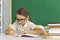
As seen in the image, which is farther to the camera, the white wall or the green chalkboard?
the white wall

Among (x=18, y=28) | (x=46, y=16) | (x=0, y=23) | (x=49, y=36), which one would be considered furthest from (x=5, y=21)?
(x=49, y=36)

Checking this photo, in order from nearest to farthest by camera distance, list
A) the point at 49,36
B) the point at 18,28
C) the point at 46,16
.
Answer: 1. the point at 49,36
2. the point at 18,28
3. the point at 46,16

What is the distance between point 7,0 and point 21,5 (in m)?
0.26

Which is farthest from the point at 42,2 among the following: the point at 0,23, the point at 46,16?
the point at 0,23

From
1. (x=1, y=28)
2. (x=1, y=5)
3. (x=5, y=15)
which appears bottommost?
(x=1, y=28)

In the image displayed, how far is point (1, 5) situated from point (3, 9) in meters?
0.08

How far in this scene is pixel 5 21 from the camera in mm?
2586

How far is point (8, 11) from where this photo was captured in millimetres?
2535

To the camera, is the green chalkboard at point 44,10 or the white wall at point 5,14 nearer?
the green chalkboard at point 44,10

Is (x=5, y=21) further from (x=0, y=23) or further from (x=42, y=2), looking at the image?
(x=42, y=2)

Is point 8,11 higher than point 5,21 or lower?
higher

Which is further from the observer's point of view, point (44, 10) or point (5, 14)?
point (5, 14)

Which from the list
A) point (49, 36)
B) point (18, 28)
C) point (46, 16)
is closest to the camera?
point (49, 36)

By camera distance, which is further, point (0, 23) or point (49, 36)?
point (0, 23)
